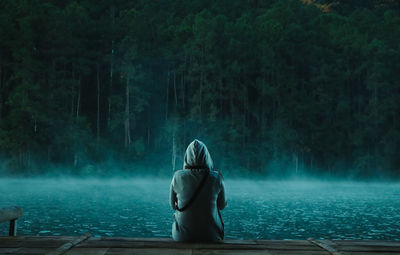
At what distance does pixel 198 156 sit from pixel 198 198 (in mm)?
298

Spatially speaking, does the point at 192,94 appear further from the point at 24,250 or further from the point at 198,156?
the point at 24,250

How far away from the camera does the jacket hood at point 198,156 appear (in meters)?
3.73

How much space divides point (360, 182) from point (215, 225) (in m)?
27.5

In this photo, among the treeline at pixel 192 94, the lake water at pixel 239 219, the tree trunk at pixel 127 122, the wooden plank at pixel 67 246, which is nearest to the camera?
the wooden plank at pixel 67 246

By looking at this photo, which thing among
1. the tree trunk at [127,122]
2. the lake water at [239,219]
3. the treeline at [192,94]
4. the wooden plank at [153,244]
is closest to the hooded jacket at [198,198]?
the wooden plank at [153,244]

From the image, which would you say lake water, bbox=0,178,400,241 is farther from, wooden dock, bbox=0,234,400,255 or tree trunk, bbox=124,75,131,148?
tree trunk, bbox=124,75,131,148

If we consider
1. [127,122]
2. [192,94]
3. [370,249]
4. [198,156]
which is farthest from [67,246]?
[192,94]

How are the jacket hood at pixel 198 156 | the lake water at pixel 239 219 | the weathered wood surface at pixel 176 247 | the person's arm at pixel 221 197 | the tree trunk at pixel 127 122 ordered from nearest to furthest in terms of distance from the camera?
1. the weathered wood surface at pixel 176 247
2. the jacket hood at pixel 198 156
3. the person's arm at pixel 221 197
4. the lake water at pixel 239 219
5. the tree trunk at pixel 127 122

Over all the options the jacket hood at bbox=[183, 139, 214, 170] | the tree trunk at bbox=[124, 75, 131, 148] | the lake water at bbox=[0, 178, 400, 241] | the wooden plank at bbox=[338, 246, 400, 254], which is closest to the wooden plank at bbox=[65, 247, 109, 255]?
the jacket hood at bbox=[183, 139, 214, 170]

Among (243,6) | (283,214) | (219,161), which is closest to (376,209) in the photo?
(283,214)

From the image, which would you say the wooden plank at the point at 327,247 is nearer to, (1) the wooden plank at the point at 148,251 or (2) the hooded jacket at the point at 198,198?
(2) the hooded jacket at the point at 198,198

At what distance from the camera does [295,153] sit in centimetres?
3089

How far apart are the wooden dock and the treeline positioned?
25.1m

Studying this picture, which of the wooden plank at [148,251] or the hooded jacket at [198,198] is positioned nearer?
the wooden plank at [148,251]
